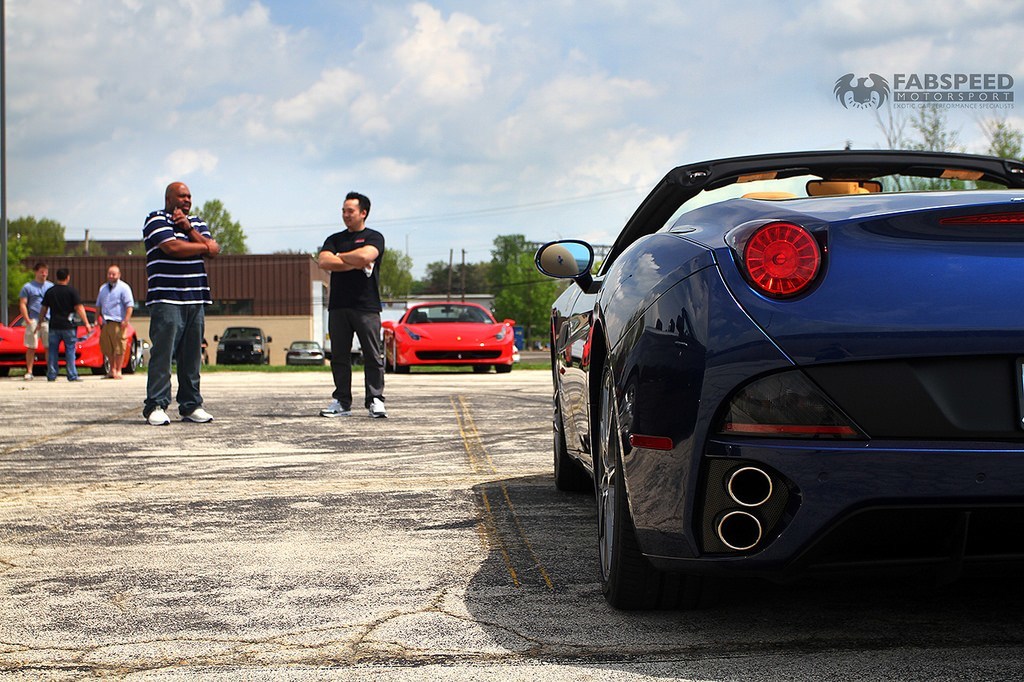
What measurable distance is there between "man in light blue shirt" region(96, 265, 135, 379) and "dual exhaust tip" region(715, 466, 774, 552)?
53.6ft

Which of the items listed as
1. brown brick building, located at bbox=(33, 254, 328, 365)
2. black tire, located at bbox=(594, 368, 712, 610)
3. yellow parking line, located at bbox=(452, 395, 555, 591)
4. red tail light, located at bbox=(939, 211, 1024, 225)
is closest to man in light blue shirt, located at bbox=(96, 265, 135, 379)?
yellow parking line, located at bbox=(452, 395, 555, 591)

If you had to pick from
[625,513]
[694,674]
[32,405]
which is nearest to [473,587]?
[625,513]

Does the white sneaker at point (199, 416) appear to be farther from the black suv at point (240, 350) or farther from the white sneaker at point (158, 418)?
the black suv at point (240, 350)

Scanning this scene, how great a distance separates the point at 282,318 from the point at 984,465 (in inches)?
2936

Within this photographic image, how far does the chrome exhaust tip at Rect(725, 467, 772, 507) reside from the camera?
2.59 metres

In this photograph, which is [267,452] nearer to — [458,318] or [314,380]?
[314,380]

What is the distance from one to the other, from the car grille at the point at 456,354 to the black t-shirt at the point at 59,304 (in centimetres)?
514

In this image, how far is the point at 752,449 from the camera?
2.57m

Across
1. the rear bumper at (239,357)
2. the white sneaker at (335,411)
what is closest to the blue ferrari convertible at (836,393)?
the white sneaker at (335,411)

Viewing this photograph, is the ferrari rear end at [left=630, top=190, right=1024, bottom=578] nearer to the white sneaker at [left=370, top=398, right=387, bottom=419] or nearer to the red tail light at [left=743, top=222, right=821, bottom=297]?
the red tail light at [left=743, top=222, right=821, bottom=297]

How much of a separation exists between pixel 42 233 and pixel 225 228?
18.5m

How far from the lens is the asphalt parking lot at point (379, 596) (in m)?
2.71

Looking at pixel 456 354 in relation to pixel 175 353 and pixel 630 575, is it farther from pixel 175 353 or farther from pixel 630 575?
pixel 630 575

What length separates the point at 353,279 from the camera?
9.46 metres
